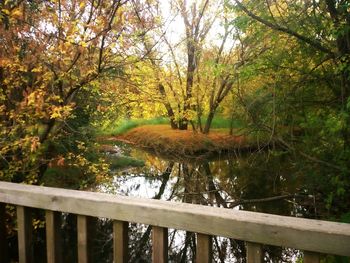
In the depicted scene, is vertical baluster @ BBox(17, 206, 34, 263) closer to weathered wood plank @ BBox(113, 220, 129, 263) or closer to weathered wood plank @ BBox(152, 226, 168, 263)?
weathered wood plank @ BBox(113, 220, 129, 263)

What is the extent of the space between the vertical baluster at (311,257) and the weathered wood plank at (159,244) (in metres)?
0.57

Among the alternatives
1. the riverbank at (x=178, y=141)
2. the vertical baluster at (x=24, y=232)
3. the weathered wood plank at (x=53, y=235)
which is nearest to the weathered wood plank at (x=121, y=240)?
the weathered wood plank at (x=53, y=235)

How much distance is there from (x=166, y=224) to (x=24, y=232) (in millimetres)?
830

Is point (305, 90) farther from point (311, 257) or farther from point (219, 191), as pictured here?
point (311, 257)

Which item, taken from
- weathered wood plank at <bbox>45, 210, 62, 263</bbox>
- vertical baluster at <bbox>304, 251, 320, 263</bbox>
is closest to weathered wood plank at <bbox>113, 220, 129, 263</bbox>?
weathered wood plank at <bbox>45, 210, 62, 263</bbox>

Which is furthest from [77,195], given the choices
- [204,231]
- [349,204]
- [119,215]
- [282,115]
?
[349,204]

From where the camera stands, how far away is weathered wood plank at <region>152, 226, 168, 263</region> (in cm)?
158

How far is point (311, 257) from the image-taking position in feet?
4.30

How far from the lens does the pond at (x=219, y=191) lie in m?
6.46

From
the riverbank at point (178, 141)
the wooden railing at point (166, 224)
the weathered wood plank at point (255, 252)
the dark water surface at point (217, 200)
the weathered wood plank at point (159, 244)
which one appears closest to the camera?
the wooden railing at point (166, 224)

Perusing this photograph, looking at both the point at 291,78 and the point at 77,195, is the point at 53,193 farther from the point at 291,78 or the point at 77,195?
the point at 291,78

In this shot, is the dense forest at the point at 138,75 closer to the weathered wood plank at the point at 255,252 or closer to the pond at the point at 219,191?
the pond at the point at 219,191

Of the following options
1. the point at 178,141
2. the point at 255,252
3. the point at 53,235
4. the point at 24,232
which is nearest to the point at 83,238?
the point at 53,235

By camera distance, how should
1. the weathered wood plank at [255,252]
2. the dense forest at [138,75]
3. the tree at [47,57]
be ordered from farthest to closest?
the dense forest at [138,75] → the tree at [47,57] → the weathered wood plank at [255,252]
